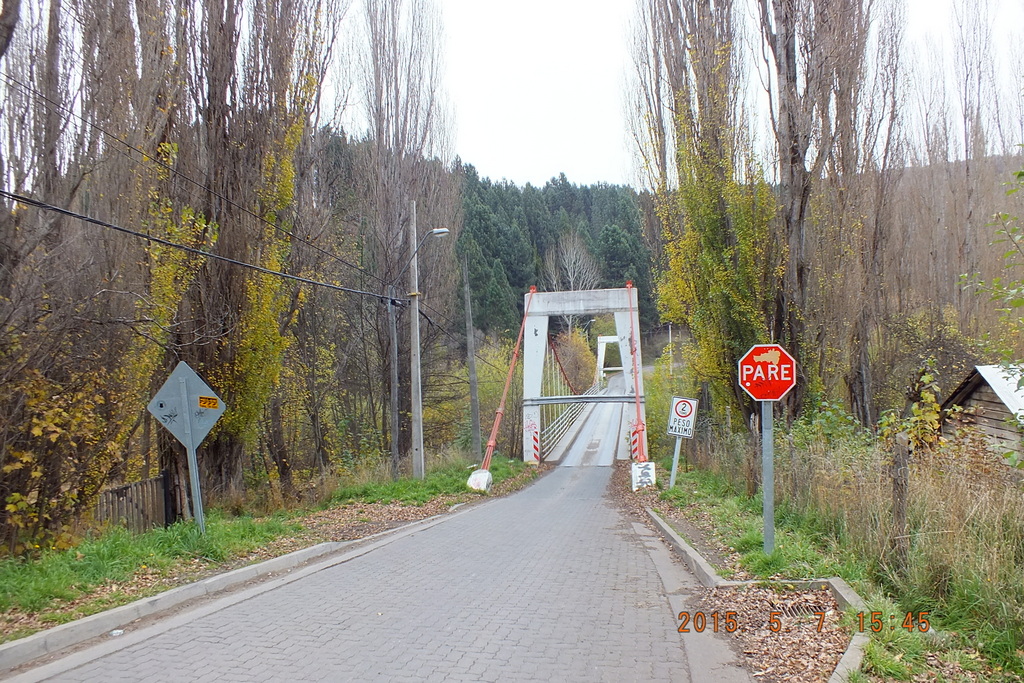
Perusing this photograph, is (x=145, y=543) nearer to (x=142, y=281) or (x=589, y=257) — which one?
(x=142, y=281)

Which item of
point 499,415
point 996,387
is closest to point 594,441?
point 499,415

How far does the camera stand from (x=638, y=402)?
29.8 meters

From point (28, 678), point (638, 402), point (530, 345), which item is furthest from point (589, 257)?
point (28, 678)

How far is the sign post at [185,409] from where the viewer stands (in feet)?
30.3

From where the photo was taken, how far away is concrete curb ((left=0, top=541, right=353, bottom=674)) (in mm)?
5433

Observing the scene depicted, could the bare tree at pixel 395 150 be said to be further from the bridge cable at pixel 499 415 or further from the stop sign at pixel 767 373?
the stop sign at pixel 767 373

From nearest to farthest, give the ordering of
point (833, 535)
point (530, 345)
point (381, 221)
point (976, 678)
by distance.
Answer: point (976, 678)
point (833, 535)
point (381, 221)
point (530, 345)

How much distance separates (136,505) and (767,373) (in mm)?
9756

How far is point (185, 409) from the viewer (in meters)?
9.30

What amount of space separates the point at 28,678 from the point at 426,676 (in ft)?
8.86

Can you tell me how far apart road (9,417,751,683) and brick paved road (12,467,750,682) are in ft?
0.05

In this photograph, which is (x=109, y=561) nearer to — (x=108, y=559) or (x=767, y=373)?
(x=108, y=559)

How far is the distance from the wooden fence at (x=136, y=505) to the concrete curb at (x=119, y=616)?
306 centimetres

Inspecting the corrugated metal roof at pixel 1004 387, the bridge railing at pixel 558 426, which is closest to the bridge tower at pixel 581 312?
the bridge railing at pixel 558 426
